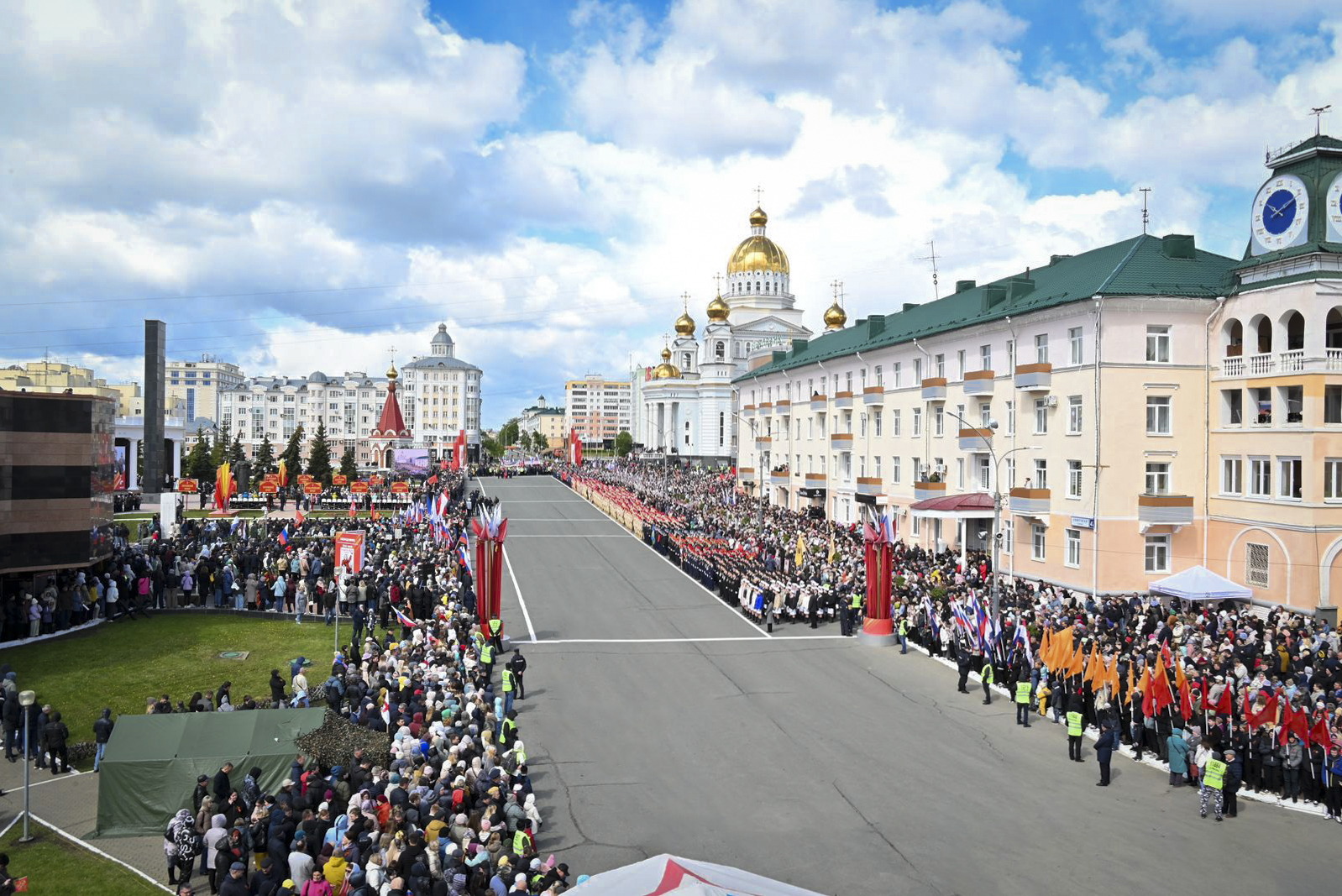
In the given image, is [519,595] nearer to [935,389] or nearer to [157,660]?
[157,660]

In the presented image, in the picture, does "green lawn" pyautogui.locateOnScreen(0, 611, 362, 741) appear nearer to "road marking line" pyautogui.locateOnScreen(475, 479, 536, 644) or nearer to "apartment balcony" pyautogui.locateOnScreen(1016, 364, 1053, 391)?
"road marking line" pyautogui.locateOnScreen(475, 479, 536, 644)

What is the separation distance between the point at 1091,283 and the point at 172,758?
98.2 ft

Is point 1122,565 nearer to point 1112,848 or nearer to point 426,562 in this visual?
point 1112,848

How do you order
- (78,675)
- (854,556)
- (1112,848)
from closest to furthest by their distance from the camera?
(1112,848) → (78,675) → (854,556)

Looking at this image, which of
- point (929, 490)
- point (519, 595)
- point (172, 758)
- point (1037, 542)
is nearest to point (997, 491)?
point (1037, 542)

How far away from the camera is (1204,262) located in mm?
31766

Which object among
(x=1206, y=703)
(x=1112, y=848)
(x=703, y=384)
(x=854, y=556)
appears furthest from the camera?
(x=703, y=384)

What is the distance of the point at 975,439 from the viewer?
37.5 meters

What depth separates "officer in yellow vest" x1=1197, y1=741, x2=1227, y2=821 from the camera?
1429 cm

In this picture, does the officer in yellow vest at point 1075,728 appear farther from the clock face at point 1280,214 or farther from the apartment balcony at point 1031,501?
the clock face at point 1280,214

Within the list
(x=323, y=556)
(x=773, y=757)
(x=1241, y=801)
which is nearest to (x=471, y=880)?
(x=773, y=757)

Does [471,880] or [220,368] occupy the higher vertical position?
[220,368]

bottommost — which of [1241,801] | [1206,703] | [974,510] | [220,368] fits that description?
[1241,801]

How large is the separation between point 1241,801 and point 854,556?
20410mm
